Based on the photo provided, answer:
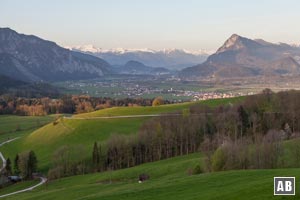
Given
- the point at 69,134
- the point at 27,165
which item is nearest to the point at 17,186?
the point at 27,165

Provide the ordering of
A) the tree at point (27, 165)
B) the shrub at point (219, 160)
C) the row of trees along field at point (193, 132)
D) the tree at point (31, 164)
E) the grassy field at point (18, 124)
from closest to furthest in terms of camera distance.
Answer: the shrub at point (219, 160) < the tree at point (27, 165) < the tree at point (31, 164) < the row of trees along field at point (193, 132) < the grassy field at point (18, 124)

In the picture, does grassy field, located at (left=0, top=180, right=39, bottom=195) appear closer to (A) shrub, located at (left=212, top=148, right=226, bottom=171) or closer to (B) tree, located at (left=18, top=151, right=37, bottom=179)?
(B) tree, located at (left=18, top=151, right=37, bottom=179)

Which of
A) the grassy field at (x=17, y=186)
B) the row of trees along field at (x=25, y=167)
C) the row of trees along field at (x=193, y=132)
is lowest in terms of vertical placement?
the grassy field at (x=17, y=186)

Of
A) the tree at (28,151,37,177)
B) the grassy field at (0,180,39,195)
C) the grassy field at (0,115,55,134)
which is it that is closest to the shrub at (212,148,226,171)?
the grassy field at (0,180,39,195)

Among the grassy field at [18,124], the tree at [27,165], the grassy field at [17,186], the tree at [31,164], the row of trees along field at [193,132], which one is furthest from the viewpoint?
the grassy field at [18,124]

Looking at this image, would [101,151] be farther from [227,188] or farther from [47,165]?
[227,188]

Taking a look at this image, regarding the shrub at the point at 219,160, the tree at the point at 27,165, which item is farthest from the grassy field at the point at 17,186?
the shrub at the point at 219,160

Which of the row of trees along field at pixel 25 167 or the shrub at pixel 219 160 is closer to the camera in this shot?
the shrub at pixel 219 160

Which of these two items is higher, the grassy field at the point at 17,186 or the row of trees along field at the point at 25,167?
the row of trees along field at the point at 25,167

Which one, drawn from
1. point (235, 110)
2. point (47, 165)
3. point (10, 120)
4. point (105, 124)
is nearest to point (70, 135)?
point (105, 124)

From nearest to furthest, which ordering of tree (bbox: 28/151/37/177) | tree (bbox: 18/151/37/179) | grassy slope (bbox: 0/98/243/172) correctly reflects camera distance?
tree (bbox: 18/151/37/179) → tree (bbox: 28/151/37/177) → grassy slope (bbox: 0/98/243/172)

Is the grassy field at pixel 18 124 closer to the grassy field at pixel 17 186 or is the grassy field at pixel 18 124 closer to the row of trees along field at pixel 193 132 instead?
the row of trees along field at pixel 193 132

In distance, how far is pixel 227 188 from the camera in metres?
40.5

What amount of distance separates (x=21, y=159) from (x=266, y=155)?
2365 inches
